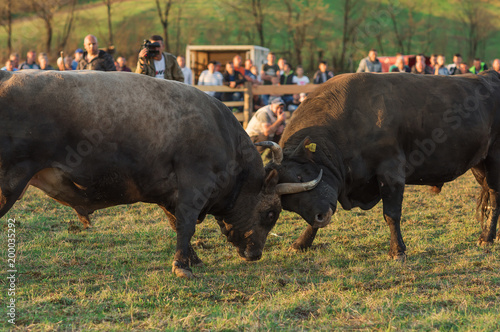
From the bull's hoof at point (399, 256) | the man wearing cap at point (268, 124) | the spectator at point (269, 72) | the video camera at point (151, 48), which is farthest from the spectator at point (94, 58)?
the spectator at point (269, 72)

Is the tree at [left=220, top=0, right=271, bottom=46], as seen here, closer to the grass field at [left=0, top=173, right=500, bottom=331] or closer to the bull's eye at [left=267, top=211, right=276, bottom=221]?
the grass field at [left=0, top=173, right=500, bottom=331]

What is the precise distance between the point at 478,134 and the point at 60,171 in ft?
15.4

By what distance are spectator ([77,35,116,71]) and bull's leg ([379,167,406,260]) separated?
497 cm

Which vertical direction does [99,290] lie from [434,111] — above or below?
below

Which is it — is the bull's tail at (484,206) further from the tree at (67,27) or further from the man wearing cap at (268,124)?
the tree at (67,27)

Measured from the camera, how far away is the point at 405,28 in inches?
1591

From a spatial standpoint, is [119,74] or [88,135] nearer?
[88,135]

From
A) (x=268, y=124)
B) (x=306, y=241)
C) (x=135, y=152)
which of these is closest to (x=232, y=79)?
(x=268, y=124)

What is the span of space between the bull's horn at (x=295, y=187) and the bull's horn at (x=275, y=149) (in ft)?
0.90

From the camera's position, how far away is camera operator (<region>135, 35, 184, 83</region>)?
29.5 feet

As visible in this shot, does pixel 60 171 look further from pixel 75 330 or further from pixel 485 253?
pixel 485 253

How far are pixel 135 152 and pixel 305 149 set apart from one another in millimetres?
1791

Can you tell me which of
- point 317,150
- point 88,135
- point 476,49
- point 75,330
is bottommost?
point 476,49

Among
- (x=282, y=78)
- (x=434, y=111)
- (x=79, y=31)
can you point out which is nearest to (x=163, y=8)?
(x=79, y=31)
